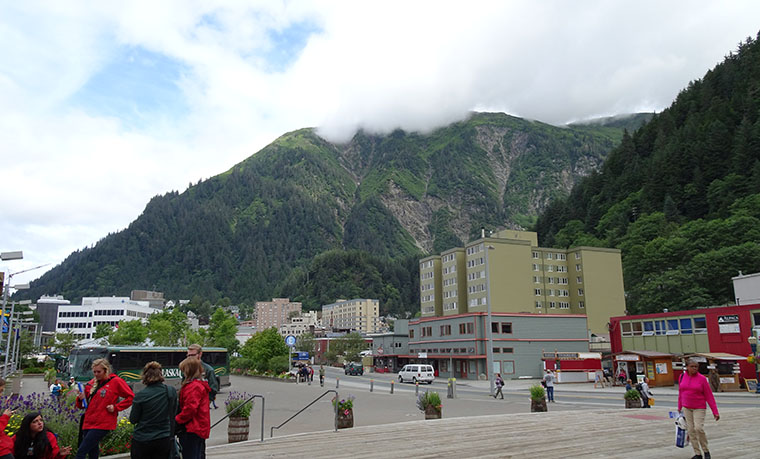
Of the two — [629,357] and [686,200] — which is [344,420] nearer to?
Answer: [629,357]

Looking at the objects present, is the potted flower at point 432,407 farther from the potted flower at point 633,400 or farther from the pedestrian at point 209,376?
the pedestrian at point 209,376

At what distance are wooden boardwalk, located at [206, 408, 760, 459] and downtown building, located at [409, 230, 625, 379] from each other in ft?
111

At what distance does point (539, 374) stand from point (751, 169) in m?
54.1

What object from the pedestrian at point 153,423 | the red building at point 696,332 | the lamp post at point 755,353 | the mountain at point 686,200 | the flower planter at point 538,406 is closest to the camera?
the pedestrian at point 153,423

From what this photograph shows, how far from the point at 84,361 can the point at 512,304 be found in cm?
5918

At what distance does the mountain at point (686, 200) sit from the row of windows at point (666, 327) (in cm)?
3118

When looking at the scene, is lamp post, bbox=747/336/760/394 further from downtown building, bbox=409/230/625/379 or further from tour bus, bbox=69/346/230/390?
tour bus, bbox=69/346/230/390

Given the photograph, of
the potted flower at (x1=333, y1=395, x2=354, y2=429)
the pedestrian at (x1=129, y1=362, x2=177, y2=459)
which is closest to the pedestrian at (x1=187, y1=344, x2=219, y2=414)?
the pedestrian at (x1=129, y1=362, x2=177, y2=459)

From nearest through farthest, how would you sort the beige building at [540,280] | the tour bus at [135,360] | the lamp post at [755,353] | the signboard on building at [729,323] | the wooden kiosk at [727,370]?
the lamp post at [755,353], the tour bus at [135,360], the wooden kiosk at [727,370], the signboard on building at [729,323], the beige building at [540,280]

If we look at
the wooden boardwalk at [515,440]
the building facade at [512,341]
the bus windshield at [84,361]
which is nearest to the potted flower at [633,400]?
the wooden boardwalk at [515,440]

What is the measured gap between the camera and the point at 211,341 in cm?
7488

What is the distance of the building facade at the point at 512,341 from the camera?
60719 mm

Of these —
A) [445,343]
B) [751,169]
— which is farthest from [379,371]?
[751,169]

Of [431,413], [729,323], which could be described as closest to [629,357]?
[729,323]
